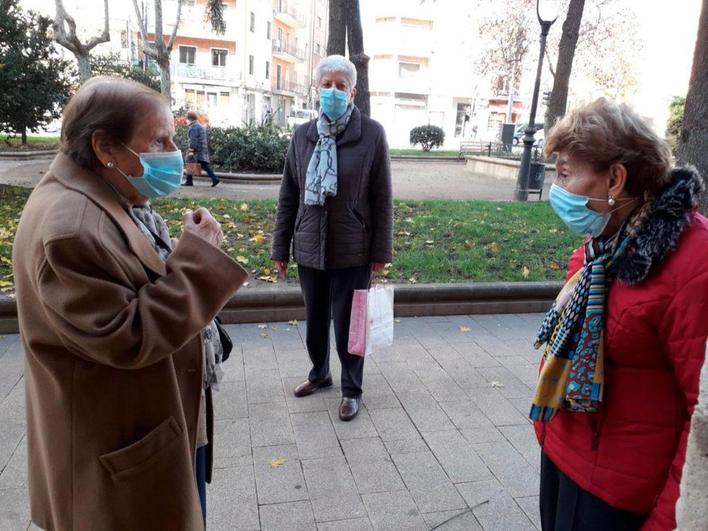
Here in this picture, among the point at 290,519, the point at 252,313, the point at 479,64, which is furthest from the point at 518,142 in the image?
the point at 290,519

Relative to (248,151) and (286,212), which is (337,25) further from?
(286,212)

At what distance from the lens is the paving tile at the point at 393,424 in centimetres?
350

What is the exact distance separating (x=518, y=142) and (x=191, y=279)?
3314cm

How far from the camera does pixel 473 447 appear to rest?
3408 millimetres

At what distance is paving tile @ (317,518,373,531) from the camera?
8.83 feet

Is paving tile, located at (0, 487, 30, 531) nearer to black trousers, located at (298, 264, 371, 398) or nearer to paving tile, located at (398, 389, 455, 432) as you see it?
black trousers, located at (298, 264, 371, 398)

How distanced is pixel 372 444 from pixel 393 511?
0.61 m

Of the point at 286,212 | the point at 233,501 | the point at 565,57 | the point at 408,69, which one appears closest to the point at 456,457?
the point at 233,501

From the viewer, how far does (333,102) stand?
336cm

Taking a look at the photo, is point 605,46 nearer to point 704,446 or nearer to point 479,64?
point 479,64

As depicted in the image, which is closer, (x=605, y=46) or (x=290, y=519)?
(x=290, y=519)

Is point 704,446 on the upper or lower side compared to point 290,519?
upper

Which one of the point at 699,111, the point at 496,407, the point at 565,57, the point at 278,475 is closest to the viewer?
the point at 278,475

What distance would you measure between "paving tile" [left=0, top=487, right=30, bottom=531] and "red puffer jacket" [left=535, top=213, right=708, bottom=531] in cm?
248
